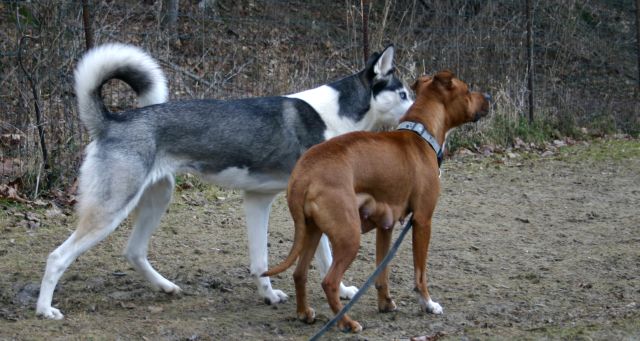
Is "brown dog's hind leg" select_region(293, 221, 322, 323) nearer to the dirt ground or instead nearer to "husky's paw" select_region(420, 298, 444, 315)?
the dirt ground

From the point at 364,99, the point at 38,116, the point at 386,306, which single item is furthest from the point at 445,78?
the point at 38,116

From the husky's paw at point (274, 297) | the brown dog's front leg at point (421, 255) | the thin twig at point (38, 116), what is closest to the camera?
the brown dog's front leg at point (421, 255)

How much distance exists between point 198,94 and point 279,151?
4384 millimetres

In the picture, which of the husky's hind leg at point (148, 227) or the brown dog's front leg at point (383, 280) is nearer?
the brown dog's front leg at point (383, 280)

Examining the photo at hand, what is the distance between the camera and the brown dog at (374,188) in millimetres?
4082

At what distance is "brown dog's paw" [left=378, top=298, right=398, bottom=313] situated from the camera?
4703 millimetres

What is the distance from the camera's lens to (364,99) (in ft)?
18.5

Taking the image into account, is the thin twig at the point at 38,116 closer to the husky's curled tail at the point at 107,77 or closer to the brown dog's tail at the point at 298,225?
the husky's curled tail at the point at 107,77

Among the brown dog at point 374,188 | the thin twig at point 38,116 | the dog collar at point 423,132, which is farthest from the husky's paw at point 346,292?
the thin twig at point 38,116

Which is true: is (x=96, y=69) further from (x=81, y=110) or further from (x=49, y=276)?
(x=49, y=276)

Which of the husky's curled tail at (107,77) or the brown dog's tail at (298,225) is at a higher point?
the husky's curled tail at (107,77)

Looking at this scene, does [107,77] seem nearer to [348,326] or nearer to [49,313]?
[49,313]

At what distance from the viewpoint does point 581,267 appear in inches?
221

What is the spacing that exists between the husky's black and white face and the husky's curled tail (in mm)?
924
